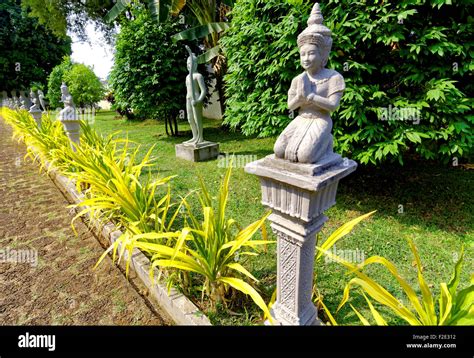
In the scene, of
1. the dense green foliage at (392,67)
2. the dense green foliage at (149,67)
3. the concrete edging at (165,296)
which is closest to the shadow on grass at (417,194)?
the dense green foliage at (392,67)

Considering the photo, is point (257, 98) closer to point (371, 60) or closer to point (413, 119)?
point (371, 60)

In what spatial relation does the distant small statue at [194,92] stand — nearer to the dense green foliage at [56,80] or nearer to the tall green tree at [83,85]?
the tall green tree at [83,85]

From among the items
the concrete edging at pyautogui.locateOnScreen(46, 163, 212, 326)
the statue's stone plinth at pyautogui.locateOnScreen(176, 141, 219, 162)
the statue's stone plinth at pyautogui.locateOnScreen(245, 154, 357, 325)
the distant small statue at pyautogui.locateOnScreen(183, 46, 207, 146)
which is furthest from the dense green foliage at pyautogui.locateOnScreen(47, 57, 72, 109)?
the statue's stone plinth at pyautogui.locateOnScreen(245, 154, 357, 325)

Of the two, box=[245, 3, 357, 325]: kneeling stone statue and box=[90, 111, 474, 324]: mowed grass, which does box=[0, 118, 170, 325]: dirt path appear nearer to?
box=[90, 111, 474, 324]: mowed grass

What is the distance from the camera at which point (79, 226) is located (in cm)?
392

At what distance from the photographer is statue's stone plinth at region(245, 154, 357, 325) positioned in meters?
1.58

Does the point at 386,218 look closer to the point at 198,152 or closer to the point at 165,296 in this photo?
the point at 165,296

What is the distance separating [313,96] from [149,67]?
28.4 ft

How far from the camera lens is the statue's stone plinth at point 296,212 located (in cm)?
158

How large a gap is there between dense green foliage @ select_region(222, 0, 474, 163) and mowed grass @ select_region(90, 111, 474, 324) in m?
0.96

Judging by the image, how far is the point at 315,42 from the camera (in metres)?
1.60

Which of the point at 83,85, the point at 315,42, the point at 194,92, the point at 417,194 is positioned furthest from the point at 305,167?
the point at 83,85
